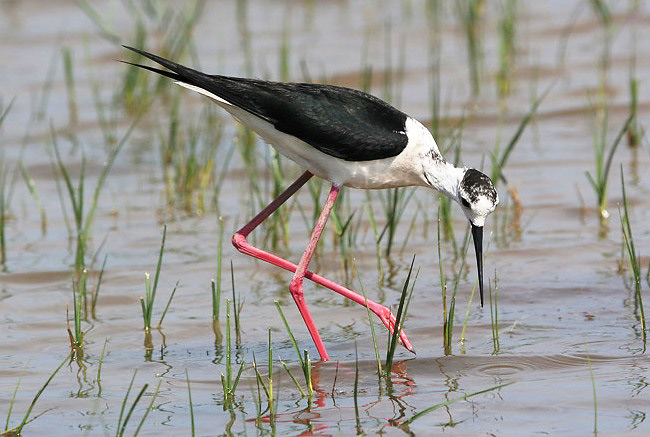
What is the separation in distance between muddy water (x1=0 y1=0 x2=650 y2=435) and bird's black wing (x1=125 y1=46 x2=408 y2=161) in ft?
2.89

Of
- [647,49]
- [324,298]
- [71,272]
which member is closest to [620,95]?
[647,49]

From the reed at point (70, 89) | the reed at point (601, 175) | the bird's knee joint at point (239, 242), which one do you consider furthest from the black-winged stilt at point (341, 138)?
the reed at point (70, 89)

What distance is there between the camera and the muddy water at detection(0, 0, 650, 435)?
488 cm

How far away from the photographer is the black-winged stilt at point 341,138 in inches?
230

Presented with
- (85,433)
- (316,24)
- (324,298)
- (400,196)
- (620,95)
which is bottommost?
(85,433)

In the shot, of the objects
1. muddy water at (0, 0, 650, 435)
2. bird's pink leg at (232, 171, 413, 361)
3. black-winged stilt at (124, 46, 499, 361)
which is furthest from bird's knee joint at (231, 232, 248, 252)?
black-winged stilt at (124, 46, 499, 361)

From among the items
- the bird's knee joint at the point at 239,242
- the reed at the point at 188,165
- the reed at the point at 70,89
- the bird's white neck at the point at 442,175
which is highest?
the reed at the point at 70,89

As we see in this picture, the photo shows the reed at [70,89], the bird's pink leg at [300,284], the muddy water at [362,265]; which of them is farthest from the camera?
the reed at [70,89]

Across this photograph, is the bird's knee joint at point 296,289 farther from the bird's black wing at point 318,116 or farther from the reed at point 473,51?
the reed at point 473,51

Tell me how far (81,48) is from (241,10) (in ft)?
5.63

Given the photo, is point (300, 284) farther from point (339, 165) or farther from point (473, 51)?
point (473, 51)

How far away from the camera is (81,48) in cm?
1216

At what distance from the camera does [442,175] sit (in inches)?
234

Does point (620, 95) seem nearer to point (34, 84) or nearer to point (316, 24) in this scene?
point (316, 24)
